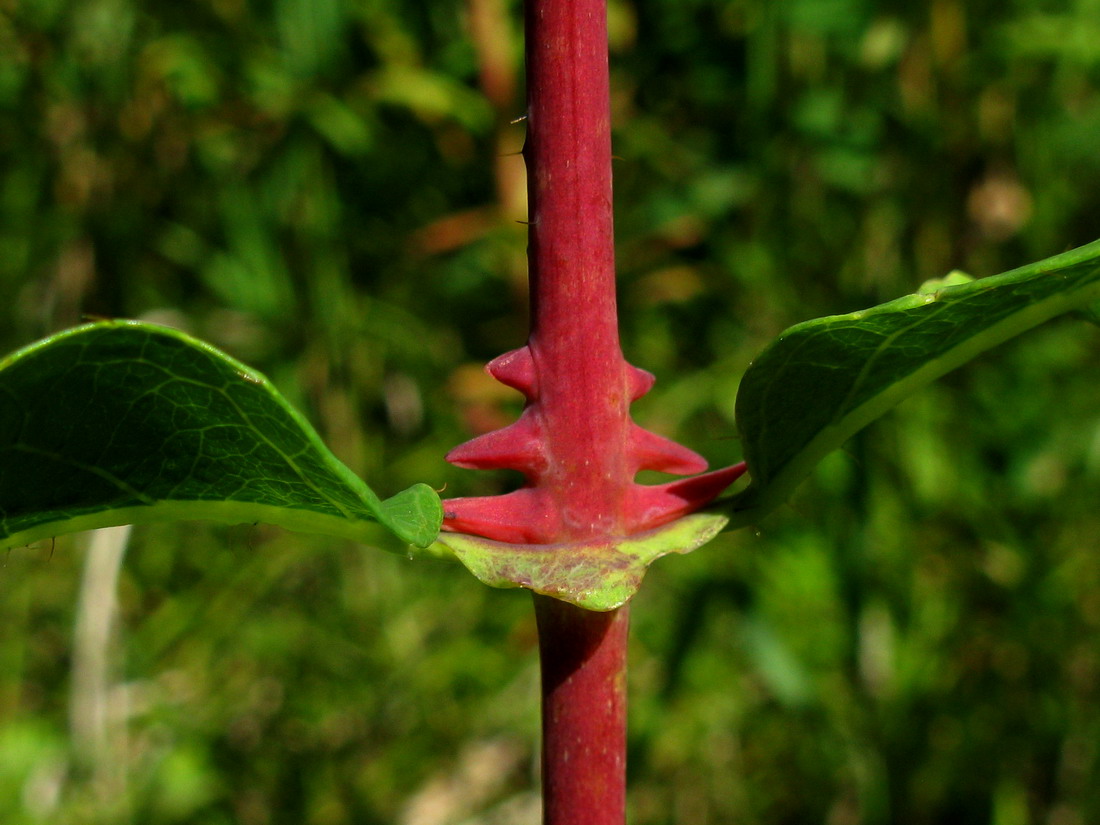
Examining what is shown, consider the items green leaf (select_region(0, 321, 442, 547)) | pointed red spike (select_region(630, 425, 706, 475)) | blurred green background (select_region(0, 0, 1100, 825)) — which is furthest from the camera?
blurred green background (select_region(0, 0, 1100, 825))

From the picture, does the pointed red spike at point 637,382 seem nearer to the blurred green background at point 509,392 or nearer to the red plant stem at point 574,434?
the red plant stem at point 574,434

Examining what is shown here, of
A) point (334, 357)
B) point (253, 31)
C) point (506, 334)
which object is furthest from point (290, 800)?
point (253, 31)

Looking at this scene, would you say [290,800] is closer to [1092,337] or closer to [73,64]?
[73,64]

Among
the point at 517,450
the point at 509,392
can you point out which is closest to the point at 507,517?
the point at 517,450

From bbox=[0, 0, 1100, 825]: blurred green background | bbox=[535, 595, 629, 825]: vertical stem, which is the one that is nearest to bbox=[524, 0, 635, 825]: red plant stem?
bbox=[535, 595, 629, 825]: vertical stem

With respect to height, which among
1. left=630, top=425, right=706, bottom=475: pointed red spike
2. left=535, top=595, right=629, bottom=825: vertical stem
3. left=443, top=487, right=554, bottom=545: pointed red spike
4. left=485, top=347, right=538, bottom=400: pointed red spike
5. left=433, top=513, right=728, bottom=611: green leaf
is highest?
left=485, top=347, right=538, bottom=400: pointed red spike

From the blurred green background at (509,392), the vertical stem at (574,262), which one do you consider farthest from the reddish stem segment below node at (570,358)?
the blurred green background at (509,392)

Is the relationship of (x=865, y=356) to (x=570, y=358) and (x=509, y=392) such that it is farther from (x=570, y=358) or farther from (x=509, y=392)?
(x=509, y=392)

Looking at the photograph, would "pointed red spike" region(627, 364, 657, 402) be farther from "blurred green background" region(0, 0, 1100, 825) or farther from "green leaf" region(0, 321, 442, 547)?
"blurred green background" region(0, 0, 1100, 825)
